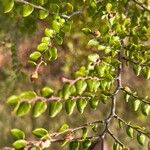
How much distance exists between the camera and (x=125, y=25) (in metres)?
1.73


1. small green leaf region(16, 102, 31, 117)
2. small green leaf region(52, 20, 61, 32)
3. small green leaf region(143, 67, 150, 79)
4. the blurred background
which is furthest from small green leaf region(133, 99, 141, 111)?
the blurred background

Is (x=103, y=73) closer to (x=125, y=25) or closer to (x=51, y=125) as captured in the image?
(x=125, y=25)

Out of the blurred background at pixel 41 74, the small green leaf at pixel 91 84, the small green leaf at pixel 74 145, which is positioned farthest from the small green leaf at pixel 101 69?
the blurred background at pixel 41 74

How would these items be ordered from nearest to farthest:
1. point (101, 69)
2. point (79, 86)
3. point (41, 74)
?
point (79, 86)
point (101, 69)
point (41, 74)

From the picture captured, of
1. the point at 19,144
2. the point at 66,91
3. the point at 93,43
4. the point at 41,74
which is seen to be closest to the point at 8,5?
the point at 93,43

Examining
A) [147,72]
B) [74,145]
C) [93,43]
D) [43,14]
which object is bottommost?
[74,145]

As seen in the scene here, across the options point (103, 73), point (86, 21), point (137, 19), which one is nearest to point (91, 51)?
point (86, 21)

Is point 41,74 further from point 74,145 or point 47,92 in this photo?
point 47,92

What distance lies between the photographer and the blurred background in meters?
2.93

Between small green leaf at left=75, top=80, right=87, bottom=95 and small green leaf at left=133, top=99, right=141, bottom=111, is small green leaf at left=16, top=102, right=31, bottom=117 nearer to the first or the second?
small green leaf at left=75, top=80, right=87, bottom=95

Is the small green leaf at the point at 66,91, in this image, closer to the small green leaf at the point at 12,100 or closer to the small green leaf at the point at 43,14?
the small green leaf at the point at 12,100

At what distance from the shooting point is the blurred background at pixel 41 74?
2.93 m

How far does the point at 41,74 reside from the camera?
2.99 meters

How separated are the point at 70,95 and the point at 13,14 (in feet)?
5.83
